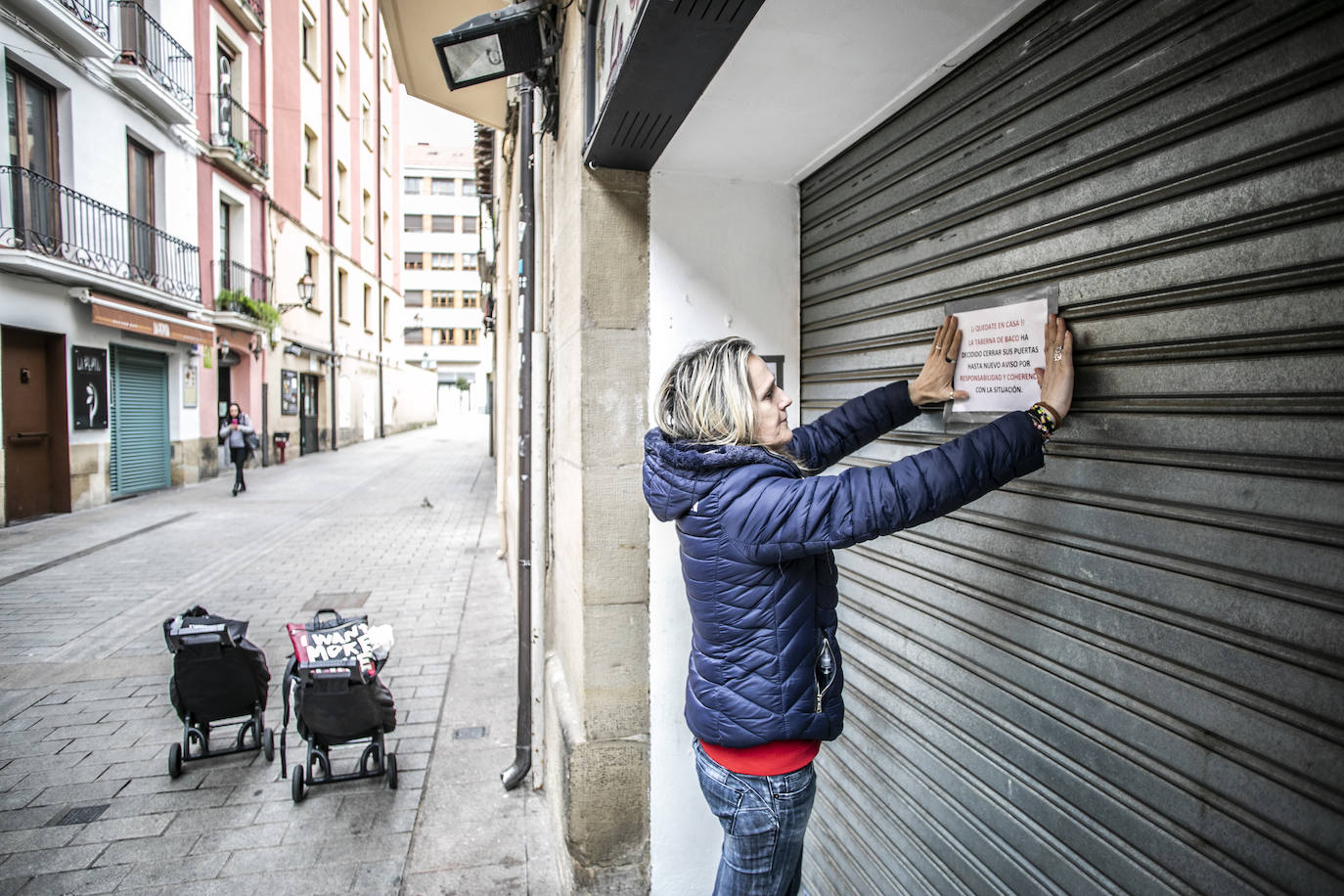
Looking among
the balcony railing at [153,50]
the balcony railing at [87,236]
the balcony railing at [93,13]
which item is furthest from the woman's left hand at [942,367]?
the balcony railing at [153,50]

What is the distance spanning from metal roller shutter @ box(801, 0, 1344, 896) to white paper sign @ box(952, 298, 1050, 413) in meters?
0.08

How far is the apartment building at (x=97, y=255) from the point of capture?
432 inches

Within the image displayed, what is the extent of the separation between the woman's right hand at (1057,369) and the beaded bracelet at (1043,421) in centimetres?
2

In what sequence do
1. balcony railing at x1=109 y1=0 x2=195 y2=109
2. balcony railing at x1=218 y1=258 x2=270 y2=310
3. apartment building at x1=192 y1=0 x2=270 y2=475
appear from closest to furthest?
balcony railing at x1=109 y1=0 x2=195 y2=109 → apartment building at x1=192 y1=0 x2=270 y2=475 → balcony railing at x1=218 y1=258 x2=270 y2=310

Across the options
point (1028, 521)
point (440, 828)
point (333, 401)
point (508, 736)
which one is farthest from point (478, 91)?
point (333, 401)

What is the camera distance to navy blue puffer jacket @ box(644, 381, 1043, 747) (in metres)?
1.61

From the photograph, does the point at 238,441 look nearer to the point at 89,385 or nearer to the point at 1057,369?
the point at 89,385

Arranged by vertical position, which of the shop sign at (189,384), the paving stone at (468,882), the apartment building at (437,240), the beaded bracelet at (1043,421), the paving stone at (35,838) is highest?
the apartment building at (437,240)

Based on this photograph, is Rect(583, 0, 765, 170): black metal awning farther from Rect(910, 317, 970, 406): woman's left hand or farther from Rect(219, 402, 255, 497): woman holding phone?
Rect(219, 402, 255, 497): woman holding phone

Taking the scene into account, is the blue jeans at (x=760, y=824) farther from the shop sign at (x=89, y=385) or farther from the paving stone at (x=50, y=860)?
the shop sign at (x=89, y=385)

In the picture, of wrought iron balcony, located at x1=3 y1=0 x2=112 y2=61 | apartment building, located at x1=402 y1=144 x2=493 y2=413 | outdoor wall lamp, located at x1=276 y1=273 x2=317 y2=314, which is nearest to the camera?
wrought iron balcony, located at x1=3 y1=0 x2=112 y2=61

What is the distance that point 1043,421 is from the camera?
1505 mm

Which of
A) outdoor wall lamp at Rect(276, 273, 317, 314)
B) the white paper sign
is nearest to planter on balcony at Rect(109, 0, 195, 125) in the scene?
outdoor wall lamp at Rect(276, 273, 317, 314)

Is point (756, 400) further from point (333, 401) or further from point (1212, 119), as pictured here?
point (333, 401)
